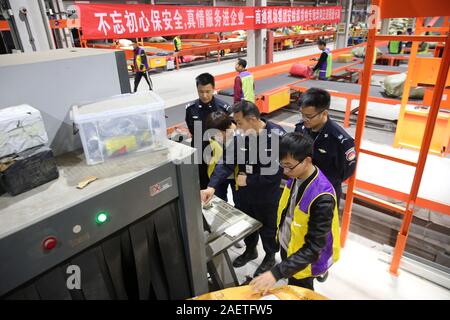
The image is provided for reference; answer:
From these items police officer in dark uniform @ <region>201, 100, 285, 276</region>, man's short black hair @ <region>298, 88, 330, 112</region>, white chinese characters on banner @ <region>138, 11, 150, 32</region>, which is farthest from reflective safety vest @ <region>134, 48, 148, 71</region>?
man's short black hair @ <region>298, 88, 330, 112</region>

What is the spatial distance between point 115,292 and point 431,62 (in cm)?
614

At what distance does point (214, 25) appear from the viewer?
7035 mm

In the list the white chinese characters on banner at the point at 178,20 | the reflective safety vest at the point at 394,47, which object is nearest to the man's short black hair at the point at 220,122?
the white chinese characters on banner at the point at 178,20

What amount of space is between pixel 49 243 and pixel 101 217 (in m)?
0.19

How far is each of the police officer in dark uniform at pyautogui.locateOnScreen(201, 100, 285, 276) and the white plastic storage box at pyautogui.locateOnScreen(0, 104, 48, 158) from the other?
148cm

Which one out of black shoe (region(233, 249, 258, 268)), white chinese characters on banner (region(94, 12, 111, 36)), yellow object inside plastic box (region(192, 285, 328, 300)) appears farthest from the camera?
white chinese characters on banner (region(94, 12, 111, 36))

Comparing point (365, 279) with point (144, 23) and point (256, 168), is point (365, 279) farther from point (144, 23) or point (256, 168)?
point (144, 23)

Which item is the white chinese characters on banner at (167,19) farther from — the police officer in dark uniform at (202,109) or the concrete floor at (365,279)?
the concrete floor at (365,279)

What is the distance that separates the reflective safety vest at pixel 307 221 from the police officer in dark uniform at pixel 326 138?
2.37ft

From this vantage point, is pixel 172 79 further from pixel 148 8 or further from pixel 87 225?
pixel 87 225

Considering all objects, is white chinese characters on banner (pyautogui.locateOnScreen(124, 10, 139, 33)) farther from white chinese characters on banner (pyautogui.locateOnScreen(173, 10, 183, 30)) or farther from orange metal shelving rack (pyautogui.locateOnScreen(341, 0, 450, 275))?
orange metal shelving rack (pyautogui.locateOnScreen(341, 0, 450, 275))

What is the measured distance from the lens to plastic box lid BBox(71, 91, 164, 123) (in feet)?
4.05

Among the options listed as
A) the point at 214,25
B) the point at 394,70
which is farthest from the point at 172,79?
the point at 394,70

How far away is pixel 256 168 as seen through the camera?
2678mm
